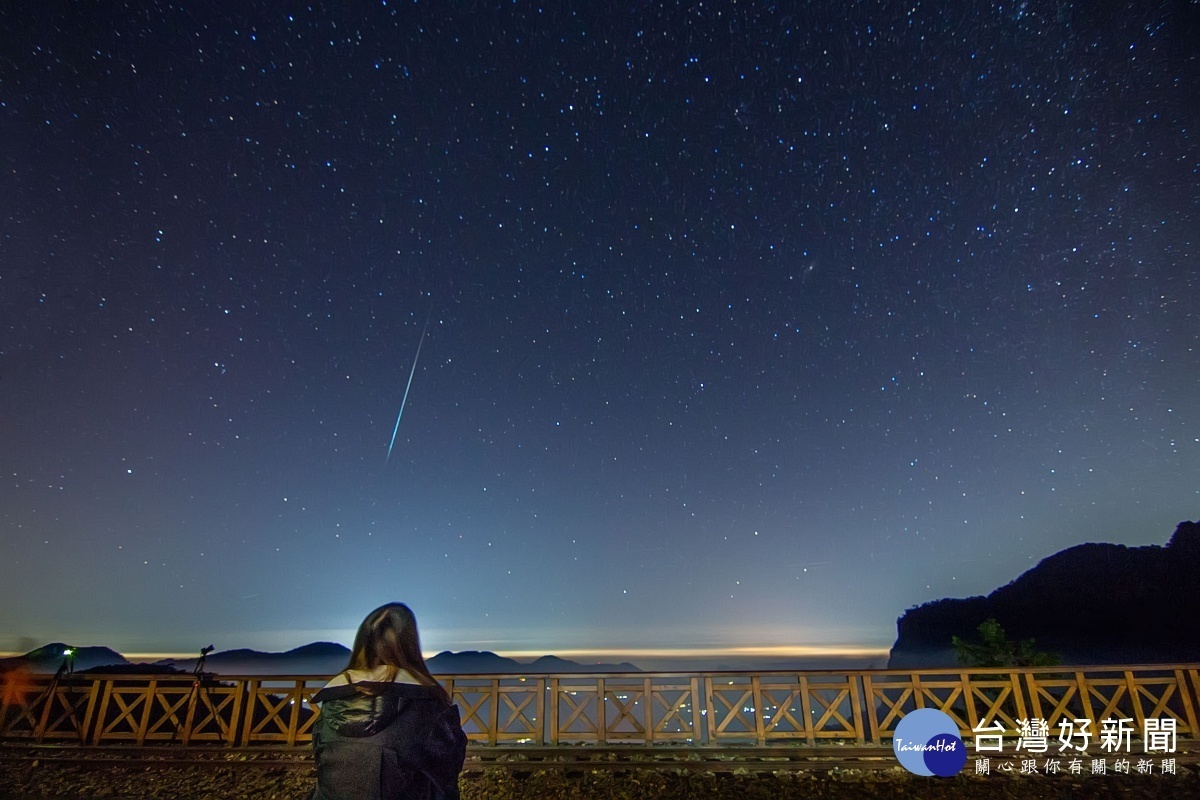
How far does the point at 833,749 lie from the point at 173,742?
10.6 meters

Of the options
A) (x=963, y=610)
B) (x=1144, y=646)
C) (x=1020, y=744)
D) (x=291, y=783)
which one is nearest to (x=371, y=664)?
(x=291, y=783)

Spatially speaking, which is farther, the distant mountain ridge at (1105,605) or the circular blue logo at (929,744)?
the distant mountain ridge at (1105,605)

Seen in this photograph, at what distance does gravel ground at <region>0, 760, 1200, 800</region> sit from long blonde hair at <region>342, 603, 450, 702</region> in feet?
21.2

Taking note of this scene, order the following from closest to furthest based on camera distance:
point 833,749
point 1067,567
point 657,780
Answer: point 657,780, point 833,749, point 1067,567

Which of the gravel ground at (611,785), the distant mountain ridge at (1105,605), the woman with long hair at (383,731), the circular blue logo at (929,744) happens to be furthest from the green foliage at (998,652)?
the distant mountain ridge at (1105,605)

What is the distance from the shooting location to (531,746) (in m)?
9.63

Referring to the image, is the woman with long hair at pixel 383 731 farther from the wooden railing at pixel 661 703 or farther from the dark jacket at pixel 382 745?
the wooden railing at pixel 661 703

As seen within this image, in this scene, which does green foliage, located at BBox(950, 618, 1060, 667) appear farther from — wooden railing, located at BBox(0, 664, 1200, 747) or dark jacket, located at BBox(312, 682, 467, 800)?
dark jacket, located at BBox(312, 682, 467, 800)

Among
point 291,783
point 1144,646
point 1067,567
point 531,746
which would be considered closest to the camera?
point 291,783

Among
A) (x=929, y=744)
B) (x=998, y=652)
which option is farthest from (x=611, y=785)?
(x=998, y=652)

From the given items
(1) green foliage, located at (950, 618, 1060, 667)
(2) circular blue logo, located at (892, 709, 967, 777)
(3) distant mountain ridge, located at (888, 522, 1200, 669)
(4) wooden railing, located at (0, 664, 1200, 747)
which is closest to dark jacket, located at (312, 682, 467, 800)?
(4) wooden railing, located at (0, 664, 1200, 747)

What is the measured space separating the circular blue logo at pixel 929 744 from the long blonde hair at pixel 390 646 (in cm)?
847

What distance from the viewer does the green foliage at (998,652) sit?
46.6 ft

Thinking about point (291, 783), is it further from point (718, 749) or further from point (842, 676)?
point (842, 676)
